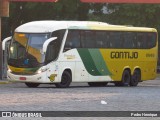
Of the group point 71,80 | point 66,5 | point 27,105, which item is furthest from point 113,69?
point 66,5

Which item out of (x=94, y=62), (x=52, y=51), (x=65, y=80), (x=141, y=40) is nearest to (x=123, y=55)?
(x=141, y=40)

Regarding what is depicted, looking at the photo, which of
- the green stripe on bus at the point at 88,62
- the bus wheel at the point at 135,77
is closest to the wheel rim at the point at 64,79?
the green stripe on bus at the point at 88,62

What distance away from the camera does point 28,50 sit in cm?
3266

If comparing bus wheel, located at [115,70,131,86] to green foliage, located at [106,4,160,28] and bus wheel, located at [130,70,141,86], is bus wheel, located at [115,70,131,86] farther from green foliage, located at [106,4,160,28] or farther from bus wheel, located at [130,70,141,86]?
green foliage, located at [106,4,160,28]

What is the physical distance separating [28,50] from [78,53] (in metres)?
2.74

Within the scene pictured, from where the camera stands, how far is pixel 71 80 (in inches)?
1339

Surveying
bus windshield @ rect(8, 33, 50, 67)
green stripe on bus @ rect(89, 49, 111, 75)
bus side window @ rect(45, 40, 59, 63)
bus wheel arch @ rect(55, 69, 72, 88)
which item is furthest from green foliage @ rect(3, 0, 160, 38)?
bus side window @ rect(45, 40, 59, 63)

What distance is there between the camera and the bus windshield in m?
32.5

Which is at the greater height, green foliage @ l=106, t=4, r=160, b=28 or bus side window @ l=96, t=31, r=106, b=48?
green foliage @ l=106, t=4, r=160, b=28

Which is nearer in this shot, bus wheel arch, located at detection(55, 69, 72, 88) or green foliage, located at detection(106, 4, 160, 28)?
bus wheel arch, located at detection(55, 69, 72, 88)

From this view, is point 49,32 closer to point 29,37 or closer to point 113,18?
point 29,37

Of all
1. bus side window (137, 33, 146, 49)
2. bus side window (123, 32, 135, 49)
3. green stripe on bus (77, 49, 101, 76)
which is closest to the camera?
green stripe on bus (77, 49, 101, 76)

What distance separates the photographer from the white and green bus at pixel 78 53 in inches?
1283

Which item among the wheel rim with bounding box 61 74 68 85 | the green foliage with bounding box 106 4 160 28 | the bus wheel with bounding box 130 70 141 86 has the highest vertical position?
the green foliage with bounding box 106 4 160 28
